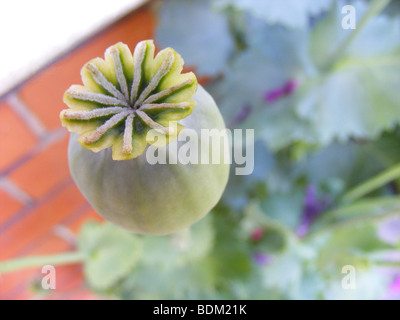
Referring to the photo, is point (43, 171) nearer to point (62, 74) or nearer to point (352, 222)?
point (62, 74)

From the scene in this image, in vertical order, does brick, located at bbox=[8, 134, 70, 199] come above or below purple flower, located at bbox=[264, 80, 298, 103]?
below

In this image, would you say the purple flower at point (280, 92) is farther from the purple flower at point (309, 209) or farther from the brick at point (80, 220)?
the brick at point (80, 220)

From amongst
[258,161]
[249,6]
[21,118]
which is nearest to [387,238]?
[258,161]

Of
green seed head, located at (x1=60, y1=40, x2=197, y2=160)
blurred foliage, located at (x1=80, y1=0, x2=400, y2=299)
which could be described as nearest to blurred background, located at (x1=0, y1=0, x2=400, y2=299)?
blurred foliage, located at (x1=80, y1=0, x2=400, y2=299)

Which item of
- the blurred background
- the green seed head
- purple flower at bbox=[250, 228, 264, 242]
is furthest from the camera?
purple flower at bbox=[250, 228, 264, 242]

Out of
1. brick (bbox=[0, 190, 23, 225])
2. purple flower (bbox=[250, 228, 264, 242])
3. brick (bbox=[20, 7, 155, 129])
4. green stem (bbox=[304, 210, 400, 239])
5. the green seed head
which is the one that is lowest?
the green seed head

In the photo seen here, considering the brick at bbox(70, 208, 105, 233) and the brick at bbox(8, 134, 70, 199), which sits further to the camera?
the brick at bbox(70, 208, 105, 233)

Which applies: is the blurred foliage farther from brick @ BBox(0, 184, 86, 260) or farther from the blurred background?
brick @ BBox(0, 184, 86, 260)

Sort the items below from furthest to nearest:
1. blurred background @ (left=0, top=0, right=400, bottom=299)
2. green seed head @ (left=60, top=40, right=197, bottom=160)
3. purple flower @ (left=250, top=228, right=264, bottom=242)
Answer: purple flower @ (left=250, top=228, right=264, bottom=242)
blurred background @ (left=0, top=0, right=400, bottom=299)
green seed head @ (left=60, top=40, right=197, bottom=160)
